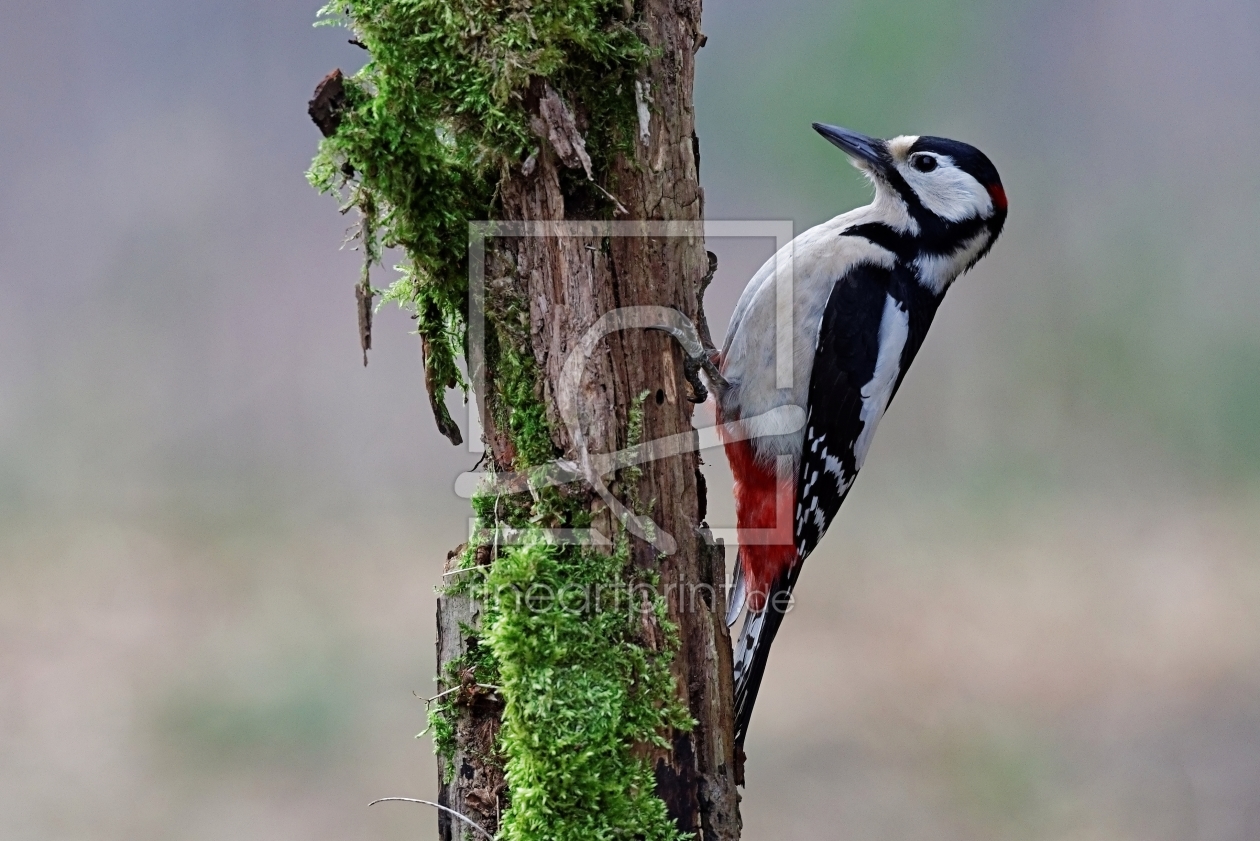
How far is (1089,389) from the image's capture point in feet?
17.4

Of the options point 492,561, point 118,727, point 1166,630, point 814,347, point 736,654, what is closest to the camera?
point 492,561

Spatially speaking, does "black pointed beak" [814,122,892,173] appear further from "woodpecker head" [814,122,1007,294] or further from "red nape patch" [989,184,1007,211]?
"red nape patch" [989,184,1007,211]

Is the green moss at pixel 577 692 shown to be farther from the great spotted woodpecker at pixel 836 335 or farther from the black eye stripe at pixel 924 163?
the black eye stripe at pixel 924 163

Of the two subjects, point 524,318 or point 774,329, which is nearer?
point 524,318

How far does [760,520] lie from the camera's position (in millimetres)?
2715

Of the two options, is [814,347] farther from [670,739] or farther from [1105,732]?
[1105,732]

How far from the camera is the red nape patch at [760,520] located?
2631 millimetres

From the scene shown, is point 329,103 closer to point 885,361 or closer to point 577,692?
point 577,692

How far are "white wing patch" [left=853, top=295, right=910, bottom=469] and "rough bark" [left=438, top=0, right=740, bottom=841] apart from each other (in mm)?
932

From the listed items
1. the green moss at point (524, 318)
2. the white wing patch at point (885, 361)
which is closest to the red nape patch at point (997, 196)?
the white wing patch at point (885, 361)

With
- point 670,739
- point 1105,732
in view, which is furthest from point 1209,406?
point 670,739

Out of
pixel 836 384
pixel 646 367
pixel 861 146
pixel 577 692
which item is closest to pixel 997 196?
pixel 861 146

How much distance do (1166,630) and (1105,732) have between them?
2.24ft

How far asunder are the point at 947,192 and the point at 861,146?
0.25 metres
